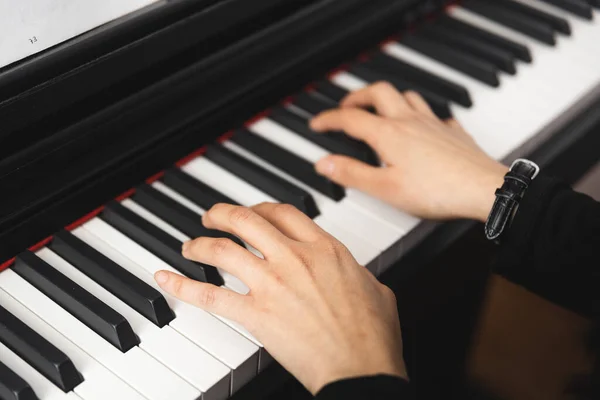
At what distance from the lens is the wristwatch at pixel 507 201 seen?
1.31 m

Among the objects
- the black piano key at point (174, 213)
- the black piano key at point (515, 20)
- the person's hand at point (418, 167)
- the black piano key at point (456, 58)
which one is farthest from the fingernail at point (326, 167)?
the black piano key at point (515, 20)

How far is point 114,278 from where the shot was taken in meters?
1.19

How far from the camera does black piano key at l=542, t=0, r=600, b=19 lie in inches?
72.8

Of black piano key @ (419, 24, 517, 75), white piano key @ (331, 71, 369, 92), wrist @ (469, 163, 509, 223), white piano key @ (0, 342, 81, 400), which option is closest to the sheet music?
white piano key @ (0, 342, 81, 400)

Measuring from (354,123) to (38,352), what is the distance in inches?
26.5

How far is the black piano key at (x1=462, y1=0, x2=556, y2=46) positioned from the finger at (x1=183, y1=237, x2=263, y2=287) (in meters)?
0.96

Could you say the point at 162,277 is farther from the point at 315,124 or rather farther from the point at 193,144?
the point at 315,124

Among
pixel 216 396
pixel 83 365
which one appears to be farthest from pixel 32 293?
pixel 216 396

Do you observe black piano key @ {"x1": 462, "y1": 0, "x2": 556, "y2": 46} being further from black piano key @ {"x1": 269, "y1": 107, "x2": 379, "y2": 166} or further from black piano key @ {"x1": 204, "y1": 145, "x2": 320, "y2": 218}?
black piano key @ {"x1": 204, "y1": 145, "x2": 320, "y2": 218}

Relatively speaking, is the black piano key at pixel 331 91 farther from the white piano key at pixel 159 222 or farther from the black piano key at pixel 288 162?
the white piano key at pixel 159 222

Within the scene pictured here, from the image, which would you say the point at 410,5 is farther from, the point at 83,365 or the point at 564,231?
the point at 83,365

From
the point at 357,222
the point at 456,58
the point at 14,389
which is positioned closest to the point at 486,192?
the point at 357,222

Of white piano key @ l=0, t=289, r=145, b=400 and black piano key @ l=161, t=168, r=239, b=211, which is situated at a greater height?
black piano key @ l=161, t=168, r=239, b=211

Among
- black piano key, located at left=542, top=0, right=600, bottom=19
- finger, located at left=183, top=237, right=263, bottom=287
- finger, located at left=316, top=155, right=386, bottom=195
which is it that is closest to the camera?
finger, located at left=183, top=237, right=263, bottom=287
